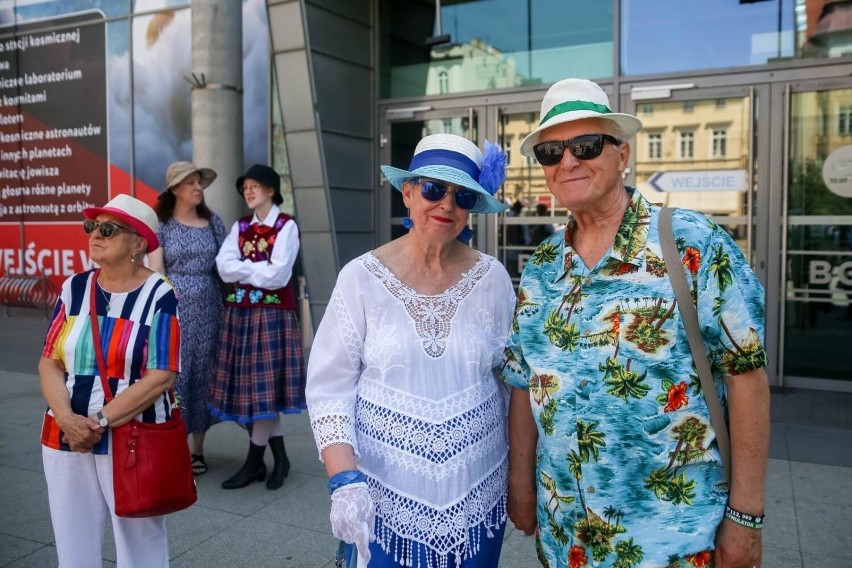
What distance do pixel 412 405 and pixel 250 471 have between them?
298 cm

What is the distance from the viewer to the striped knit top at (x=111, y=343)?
2811 millimetres

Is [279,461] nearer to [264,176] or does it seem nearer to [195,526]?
[195,526]

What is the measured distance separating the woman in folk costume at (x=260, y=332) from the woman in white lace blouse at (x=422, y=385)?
7.79 ft

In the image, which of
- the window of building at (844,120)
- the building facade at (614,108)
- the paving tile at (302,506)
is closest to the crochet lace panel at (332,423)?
the paving tile at (302,506)

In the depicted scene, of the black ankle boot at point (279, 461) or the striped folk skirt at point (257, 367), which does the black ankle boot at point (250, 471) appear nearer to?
the black ankle boot at point (279, 461)

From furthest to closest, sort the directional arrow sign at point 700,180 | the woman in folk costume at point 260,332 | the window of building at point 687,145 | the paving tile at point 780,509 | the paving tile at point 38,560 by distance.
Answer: the window of building at point 687,145, the directional arrow sign at point 700,180, the woman in folk costume at point 260,332, the paving tile at point 780,509, the paving tile at point 38,560

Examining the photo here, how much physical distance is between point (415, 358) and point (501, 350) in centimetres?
31

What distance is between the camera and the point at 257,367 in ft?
14.9

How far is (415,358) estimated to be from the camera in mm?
2115

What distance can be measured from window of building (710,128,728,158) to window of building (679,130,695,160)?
0.17 meters

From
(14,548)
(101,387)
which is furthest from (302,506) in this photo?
(101,387)

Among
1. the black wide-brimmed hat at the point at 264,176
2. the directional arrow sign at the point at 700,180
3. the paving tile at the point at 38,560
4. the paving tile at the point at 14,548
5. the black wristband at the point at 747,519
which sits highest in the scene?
the directional arrow sign at the point at 700,180

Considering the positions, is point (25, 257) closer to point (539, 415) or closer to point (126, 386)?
point (126, 386)

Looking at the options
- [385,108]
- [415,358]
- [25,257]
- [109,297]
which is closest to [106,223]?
[109,297]
